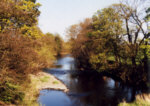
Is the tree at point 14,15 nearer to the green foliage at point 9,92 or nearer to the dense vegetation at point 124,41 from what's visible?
the green foliage at point 9,92

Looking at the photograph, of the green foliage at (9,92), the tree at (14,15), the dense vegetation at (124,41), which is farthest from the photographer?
the dense vegetation at (124,41)

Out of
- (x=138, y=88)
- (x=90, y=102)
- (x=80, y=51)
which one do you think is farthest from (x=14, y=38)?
(x=80, y=51)

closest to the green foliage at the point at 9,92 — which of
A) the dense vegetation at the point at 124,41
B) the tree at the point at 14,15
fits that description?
the tree at the point at 14,15

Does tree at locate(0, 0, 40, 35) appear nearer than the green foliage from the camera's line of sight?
No

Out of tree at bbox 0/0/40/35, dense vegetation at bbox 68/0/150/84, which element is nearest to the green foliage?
tree at bbox 0/0/40/35

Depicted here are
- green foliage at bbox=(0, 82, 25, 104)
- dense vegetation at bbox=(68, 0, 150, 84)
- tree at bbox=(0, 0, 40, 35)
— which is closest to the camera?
green foliage at bbox=(0, 82, 25, 104)

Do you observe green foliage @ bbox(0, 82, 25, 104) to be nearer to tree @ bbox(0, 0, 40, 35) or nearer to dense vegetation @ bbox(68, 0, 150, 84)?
tree @ bbox(0, 0, 40, 35)

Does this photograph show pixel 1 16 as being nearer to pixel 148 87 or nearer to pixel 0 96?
pixel 0 96

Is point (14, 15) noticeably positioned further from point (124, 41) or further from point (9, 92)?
point (124, 41)

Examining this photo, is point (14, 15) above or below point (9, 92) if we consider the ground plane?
above

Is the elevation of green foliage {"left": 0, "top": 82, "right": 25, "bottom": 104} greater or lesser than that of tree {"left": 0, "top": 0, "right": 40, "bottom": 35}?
lesser

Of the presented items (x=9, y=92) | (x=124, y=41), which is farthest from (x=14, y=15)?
(x=124, y=41)

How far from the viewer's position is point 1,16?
10188 mm

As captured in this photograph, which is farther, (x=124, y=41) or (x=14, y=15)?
(x=124, y=41)
